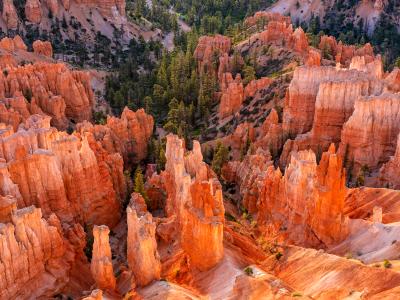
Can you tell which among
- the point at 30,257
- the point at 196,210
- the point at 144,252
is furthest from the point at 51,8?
the point at 144,252

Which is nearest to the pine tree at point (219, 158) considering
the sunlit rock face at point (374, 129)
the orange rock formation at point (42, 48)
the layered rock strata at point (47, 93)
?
the sunlit rock face at point (374, 129)

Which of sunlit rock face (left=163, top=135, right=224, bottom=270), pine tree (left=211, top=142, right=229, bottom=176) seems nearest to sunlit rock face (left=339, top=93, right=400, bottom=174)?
pine tree (left=211, top=142, right=229, bottom=176)

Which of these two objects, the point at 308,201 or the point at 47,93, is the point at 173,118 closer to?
the point at 47,93

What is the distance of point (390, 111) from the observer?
39562mm

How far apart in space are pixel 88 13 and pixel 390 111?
7287 centimetres

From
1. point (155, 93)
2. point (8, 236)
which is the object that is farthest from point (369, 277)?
point (155, 93)

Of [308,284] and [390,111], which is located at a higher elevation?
[390,111]

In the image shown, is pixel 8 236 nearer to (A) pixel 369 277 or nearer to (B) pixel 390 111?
(A) pixel 369 277

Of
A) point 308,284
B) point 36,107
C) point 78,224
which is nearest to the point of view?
point 308,284

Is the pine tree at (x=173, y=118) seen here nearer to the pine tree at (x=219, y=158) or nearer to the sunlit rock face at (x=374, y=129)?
the pine tree at (x=219, y=158)

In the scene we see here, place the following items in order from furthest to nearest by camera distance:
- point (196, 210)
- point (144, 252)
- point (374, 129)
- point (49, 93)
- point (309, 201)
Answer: point (49, 93) < point (374, 129) < point (309, 201) < point (196, 210) < point (144, 252)

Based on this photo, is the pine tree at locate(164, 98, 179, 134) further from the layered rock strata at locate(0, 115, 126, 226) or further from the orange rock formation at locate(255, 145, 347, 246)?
the orange rock formation at locate(255, 145, 347, 246)

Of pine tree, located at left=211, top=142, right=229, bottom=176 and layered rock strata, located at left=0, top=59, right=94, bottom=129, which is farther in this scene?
layered rock strata, located at left=0, top=59, right=94, bottom=129

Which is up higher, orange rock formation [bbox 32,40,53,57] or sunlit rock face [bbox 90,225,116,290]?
orange rock formation [bbox 32,40,53,57]
